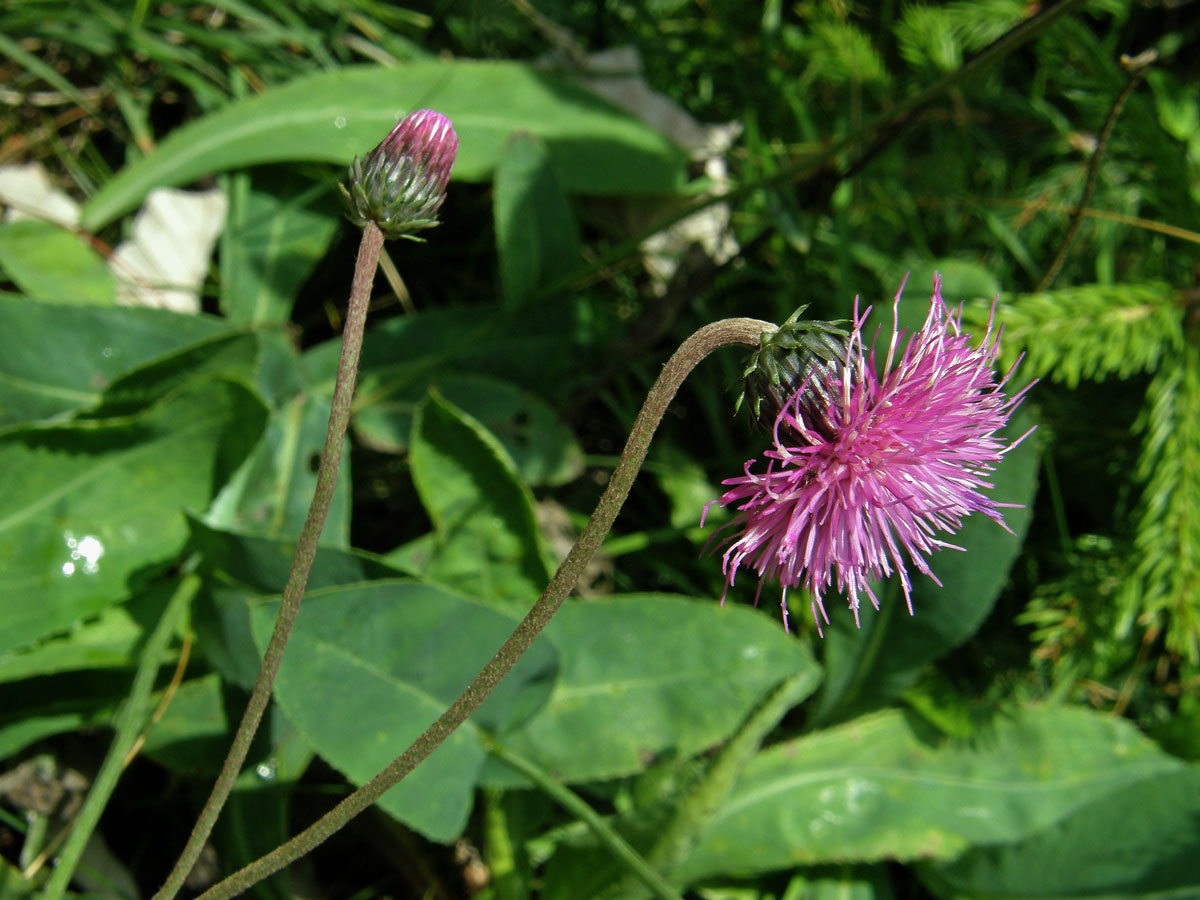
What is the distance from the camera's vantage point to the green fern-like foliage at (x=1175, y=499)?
2314 mm

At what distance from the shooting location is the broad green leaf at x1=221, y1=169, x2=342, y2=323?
2.92 m

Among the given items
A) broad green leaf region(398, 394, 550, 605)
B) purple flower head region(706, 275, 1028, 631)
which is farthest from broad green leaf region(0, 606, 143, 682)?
purple flower head region(706, 275, 1028, 631)

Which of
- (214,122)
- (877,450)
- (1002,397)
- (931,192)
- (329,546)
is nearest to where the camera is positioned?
(877,450)

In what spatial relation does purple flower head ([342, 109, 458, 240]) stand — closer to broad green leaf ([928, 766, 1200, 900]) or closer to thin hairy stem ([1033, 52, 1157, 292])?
thin hairy stem ([1033, 52, 1157, 292])

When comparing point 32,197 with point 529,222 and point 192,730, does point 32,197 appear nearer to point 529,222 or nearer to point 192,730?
point 529,222

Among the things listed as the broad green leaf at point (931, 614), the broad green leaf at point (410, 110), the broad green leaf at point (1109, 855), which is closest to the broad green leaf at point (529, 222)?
the broad green leaf at point (410, 110)

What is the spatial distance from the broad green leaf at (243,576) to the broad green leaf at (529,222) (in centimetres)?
95

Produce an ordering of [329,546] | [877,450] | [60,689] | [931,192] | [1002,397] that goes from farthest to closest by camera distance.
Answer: [931,192]
[60,689]
[329,546]
[1002,397]
[877,450]

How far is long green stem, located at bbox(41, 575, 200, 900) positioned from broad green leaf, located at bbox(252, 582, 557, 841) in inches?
12.6

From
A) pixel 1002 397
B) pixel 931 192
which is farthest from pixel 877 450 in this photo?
pixel 931 192

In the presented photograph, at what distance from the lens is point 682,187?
10.1ft

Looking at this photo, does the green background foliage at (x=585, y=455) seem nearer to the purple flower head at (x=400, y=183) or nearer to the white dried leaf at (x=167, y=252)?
the white dried leaf at (x=167, y=252)

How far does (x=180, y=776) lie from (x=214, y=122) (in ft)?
5.78

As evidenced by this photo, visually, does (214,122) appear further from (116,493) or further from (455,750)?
(455,750)
